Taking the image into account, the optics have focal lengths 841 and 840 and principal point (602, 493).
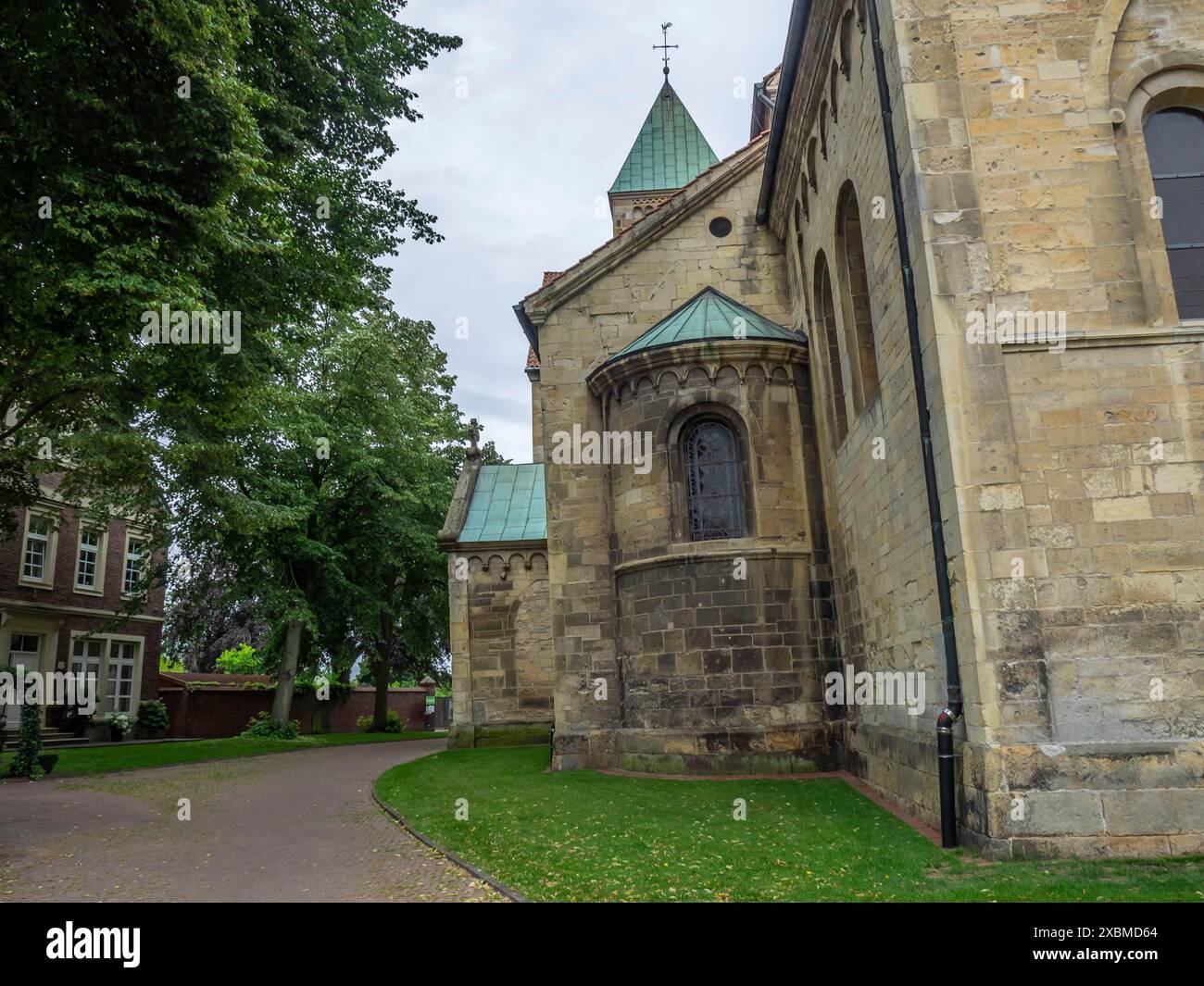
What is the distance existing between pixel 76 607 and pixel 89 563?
1.93m

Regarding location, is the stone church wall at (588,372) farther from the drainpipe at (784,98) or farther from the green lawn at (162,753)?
the green lawn at (162,753)

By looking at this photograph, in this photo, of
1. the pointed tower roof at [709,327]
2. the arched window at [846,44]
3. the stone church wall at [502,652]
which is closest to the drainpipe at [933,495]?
the arched window at [846,44]

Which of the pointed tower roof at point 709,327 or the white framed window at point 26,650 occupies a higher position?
the pointed tower roof at point 709,327

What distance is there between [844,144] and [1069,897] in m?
9.70

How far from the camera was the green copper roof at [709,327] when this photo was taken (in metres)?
15.0

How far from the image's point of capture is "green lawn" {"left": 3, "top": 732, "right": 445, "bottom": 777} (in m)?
19.5

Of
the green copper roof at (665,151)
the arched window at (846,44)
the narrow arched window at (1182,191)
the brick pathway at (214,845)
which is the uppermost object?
the green copper roof at (665,151)

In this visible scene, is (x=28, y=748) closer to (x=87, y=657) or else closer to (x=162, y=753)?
(x=162, y=753)

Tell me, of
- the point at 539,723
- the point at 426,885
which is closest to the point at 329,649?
Answer: the point at 539,723

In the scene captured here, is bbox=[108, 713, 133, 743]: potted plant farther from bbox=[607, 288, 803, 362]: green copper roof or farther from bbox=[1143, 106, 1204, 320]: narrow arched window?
bbox=[1143, 106, 1204, 320]: narrow arched window

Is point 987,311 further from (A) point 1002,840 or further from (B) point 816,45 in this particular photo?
(B) point 816,45

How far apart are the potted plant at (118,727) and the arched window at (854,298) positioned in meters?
29.2

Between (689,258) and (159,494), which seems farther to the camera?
(159,494)

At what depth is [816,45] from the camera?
12.5m
